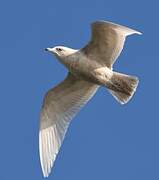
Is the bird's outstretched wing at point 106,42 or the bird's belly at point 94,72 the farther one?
the bird's belly at point 94,72

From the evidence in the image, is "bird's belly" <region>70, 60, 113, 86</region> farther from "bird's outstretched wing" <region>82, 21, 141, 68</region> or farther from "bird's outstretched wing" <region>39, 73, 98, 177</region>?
"bird's outstretched wing" <region>39, 73, 98, 177</region>

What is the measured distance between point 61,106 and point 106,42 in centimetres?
200

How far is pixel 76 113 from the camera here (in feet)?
49.1

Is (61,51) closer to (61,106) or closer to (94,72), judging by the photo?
(94,72)

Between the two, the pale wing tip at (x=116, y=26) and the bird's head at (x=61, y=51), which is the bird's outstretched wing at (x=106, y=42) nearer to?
the pale wing tip at (x=116, y=26)

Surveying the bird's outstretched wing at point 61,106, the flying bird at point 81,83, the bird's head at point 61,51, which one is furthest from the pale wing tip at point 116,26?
the bird's outstretched wing at point 61,106

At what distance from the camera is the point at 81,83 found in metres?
15.0

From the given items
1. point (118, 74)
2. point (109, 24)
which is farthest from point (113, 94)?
point (109, 24)

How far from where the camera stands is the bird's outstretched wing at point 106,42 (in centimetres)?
1344

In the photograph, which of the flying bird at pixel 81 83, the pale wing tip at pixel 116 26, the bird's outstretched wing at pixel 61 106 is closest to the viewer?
the pale wing tip at pixel 116 26

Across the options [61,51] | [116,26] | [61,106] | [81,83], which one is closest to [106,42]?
[116,26]

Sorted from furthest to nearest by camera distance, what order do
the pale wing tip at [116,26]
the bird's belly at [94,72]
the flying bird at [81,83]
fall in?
1. the bird's belly at [94,72]
2. the flying bird at [81,83]
3. the pale wing tip at [116,26]

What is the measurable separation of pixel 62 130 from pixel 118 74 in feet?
6.14

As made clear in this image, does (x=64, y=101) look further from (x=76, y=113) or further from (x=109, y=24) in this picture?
(x=109, y=24)
